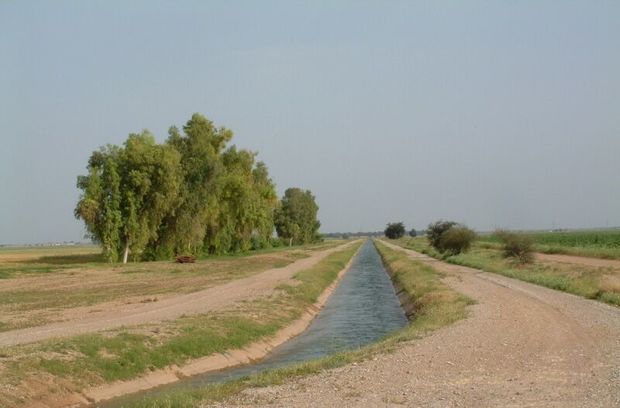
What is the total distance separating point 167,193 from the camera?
219 ft

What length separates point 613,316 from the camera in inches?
921

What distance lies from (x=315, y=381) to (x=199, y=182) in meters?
58.7

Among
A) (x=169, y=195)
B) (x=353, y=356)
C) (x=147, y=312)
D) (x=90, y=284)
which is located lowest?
(x=353, y=356)

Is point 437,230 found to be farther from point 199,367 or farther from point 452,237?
point 199,367

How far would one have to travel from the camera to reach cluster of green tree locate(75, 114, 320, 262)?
213 feet

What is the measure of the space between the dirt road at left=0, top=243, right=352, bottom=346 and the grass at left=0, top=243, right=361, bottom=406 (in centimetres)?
167

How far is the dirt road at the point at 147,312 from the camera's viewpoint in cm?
2175

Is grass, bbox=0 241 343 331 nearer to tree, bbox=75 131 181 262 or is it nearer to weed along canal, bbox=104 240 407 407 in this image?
tree, bbox=75 131 181 262

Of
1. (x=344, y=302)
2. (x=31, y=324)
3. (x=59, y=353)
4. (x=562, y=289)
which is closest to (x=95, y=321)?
(x=31, y=324)

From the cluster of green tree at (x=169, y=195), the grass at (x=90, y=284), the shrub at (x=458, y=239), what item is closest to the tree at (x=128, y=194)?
the cluster of green tree at (x=169, y=195)

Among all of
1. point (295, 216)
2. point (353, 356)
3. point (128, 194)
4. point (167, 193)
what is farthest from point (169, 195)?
point (295, 216)

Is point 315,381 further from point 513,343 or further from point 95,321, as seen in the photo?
point 95,321

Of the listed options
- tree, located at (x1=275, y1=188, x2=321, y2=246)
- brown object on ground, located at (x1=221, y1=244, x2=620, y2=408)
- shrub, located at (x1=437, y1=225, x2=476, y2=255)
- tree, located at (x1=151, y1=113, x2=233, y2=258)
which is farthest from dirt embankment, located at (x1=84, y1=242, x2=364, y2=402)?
tree, located at (x1=275, y1=188, x2=321, y2=246)

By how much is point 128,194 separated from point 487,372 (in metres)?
55.1
